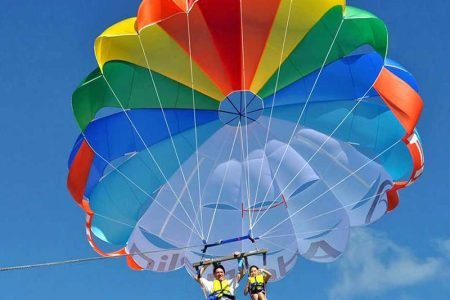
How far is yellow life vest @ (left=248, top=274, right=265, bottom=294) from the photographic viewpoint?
958 cm

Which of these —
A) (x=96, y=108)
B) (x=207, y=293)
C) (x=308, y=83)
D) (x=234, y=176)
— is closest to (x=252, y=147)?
(x=234, y=176)

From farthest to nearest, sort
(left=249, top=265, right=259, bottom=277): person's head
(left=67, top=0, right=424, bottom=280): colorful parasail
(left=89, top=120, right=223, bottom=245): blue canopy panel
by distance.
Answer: (left=89, top=120, right=223, bottom=245): blue canopy panel < (left=67, top=0, right=424, bottom=280): colorful parasail < (left=249, top=265, right=259, bottom=277): person's head

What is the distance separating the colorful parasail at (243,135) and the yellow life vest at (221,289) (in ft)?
7.42

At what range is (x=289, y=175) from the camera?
12305mm

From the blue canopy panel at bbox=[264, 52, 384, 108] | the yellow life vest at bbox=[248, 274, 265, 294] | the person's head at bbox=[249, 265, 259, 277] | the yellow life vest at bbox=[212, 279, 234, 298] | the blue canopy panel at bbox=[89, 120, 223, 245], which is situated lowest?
the yellow life vest at bbox=[212, 279, 234, 298]

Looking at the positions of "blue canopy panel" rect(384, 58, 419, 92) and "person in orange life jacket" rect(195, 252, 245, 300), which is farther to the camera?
"blue canopy panel" rect(384, 58, 419, 92)

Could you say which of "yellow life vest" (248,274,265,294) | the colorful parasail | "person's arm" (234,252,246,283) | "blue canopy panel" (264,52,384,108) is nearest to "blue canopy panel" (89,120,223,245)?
the colorful parasail

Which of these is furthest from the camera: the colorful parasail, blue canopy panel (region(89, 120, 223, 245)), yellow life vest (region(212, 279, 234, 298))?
blue canopy panel (region(89, 120, 223, 245))

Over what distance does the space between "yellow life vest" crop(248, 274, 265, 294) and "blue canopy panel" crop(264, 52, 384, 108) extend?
3530 millimetres

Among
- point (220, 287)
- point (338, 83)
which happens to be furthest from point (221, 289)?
point (338, 83)

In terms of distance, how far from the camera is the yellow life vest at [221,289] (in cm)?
936

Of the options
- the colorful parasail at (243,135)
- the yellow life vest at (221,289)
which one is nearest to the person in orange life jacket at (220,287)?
the yellow life vest at (221,289)

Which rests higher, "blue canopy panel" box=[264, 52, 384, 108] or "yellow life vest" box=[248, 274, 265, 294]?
"blue canopy panel" box=[264, 52, 384, 108]

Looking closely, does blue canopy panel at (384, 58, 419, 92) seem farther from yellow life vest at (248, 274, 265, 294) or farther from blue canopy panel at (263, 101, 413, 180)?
yellow life vest at (248, 274, 265, 294)
